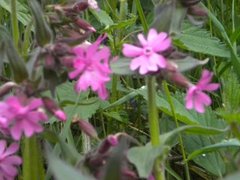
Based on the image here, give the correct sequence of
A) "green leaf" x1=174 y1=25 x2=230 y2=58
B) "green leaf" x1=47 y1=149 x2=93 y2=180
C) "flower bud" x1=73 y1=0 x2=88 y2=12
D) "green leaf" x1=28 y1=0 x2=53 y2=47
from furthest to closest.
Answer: "green leaf" x1=174 y1=25 x2=230 y2=58 → "flower bud" x1=73 y1=0 x2=88 y2=12 → "green leaf" x1=28 y1=0 x2=53 y2=47 → "green leaf" x1=47 y1=149 x2=93 y2=180

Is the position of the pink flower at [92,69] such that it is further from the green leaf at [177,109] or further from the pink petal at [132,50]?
the green leaf at [177,109]

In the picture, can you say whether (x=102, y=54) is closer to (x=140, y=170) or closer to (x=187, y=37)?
(x=140, y=170)

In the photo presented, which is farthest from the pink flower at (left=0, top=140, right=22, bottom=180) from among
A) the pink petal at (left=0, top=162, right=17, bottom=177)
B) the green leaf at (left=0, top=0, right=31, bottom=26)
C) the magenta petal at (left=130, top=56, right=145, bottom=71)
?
the green leaf at (left=0, top=0, right=31, bottom=26)

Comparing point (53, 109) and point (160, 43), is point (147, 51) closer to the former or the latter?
point (160, 43)

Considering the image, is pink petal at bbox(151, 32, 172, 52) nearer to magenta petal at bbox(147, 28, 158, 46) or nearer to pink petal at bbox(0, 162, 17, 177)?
magenta petal at bbox(147, 28, 158, 46)

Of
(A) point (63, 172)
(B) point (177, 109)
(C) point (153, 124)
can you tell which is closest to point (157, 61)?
(C) point (153, 124)

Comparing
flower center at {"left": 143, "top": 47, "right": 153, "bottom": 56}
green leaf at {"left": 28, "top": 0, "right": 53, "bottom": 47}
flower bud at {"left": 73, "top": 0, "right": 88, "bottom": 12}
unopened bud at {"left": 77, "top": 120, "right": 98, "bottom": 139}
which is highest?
green leaf at {"left": 28, "top": 0, "right": 53, "bottom": 47}
